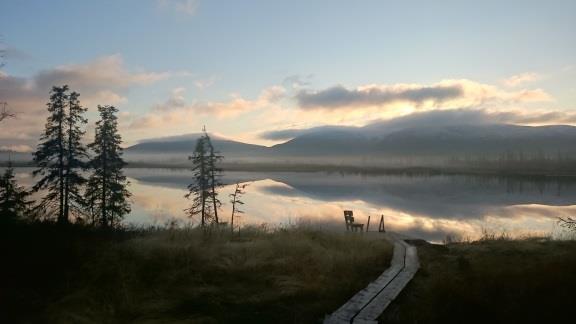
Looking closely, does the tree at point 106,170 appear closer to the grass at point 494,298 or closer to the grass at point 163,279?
the grass at point 163,279

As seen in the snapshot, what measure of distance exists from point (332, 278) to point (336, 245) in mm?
4335

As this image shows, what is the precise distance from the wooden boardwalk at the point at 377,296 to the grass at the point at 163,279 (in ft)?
1.26

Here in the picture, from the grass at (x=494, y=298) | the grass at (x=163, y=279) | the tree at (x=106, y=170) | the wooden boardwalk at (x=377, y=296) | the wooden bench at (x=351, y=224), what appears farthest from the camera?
the tree at (x=106, y=170)

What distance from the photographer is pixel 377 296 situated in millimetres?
8383

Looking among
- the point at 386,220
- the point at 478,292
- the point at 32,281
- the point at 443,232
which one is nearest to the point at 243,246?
the point at 32,281

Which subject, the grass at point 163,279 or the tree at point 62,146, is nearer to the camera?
the grass at point 163,279

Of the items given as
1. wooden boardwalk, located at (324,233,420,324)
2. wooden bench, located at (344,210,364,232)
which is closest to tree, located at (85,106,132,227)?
wooden bench, located at (344,210,364,232)

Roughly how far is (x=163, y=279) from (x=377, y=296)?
4.91 m

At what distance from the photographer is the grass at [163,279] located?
24.5 feet

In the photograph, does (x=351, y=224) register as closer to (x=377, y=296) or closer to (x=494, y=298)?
(x=377, y=296)

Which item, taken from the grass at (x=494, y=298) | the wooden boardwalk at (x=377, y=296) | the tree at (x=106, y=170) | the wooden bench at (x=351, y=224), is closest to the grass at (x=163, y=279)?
the wooden boardwalk at (x=377, y=296)

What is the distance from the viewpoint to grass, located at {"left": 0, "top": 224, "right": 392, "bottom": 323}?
7453 mm

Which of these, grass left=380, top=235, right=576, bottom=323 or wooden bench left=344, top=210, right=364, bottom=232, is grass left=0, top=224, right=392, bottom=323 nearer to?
grass left=380, top=235, right=576, bottom=323

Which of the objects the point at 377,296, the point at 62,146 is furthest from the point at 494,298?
the point at 62,146
